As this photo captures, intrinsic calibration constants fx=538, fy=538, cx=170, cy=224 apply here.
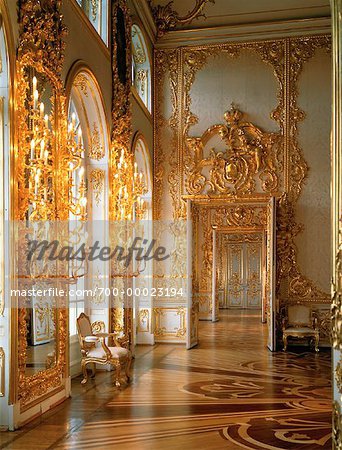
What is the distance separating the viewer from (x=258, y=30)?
32.0 ft

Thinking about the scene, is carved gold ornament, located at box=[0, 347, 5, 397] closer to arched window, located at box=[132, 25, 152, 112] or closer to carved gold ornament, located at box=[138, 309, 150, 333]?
carved gold ornament, located at box=[138, 309, 150, 333]

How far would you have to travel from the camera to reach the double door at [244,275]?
18484mm

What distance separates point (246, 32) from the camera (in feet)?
32.2

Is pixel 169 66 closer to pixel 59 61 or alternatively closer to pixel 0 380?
pixel 59 61

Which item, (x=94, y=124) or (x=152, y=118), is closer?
(x=94, y=124)

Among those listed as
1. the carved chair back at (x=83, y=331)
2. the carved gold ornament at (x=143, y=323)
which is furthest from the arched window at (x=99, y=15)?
the carved gold ornament at (x=143, y=323)

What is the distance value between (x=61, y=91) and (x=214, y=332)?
24.5ft

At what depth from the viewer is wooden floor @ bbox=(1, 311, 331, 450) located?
431 centimetres

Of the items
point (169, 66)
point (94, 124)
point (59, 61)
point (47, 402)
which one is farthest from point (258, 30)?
point (47, 402)

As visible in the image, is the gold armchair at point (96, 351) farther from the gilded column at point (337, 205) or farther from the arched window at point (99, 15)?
the gilded column at point (337, 205)

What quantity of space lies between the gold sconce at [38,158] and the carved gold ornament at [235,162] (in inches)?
198

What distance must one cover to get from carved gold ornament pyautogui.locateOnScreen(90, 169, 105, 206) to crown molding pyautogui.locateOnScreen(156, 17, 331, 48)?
3904 mm

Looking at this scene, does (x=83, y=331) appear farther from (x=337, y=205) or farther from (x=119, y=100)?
(x=337, y=205)

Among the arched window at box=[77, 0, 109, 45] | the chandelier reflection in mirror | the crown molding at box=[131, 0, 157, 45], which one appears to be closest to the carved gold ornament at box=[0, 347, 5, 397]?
the chandelier reflection in mirror
